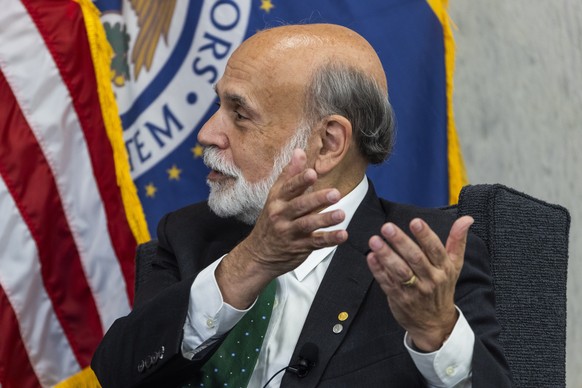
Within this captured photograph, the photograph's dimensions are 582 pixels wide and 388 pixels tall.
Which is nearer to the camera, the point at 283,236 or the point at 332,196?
the point at 332,196

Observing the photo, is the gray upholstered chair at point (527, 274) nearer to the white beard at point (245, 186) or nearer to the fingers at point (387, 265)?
the white beard at point (245, 186)

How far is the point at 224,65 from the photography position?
350cm

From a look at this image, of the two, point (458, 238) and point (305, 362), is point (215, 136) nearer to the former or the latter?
point (305, 362)

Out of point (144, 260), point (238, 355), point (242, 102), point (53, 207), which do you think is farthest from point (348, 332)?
point (53, 207)

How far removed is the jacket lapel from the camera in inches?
86.6

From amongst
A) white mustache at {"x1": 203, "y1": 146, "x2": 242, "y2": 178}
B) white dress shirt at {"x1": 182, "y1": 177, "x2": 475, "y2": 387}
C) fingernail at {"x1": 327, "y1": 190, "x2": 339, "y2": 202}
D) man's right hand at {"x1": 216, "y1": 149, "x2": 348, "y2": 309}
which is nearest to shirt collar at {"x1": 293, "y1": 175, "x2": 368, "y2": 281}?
white dress shirt at {"x1": 182, "y1": 177, "x2": 475, "y2": 387}

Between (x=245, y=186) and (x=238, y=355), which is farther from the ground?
(x=245, y=186)

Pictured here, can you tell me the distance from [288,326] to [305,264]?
0.15 meters

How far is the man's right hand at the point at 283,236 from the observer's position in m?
1.89

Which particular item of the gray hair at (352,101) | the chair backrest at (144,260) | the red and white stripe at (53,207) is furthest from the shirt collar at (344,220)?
the red and white stripe at (53,207)

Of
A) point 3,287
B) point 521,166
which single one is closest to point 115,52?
point 3,287

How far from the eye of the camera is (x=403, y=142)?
352 cm

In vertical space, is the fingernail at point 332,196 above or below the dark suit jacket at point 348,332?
above

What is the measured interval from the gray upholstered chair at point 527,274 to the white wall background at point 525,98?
1.28 metres
